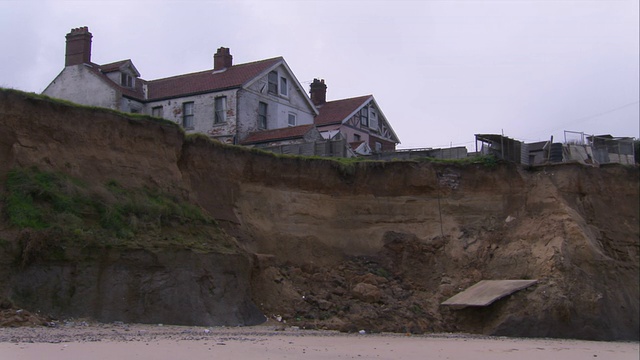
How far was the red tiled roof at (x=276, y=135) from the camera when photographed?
122 feet

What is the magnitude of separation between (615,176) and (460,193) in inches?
263

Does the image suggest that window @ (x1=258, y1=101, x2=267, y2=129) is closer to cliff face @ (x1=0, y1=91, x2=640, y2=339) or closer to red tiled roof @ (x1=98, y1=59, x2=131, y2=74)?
red tiled roof @ (x1=98, y1=59, x2=131, y2=74)

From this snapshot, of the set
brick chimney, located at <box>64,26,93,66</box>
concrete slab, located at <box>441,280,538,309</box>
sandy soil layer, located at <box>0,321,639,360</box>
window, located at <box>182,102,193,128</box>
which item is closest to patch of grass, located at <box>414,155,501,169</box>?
concrete slab, located at <box>441,280,538,309</box>

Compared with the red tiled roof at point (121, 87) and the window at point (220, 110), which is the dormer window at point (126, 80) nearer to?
the red tiled roof at point (121, 87)

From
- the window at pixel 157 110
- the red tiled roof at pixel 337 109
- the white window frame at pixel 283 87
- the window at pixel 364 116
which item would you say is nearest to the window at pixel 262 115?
the white window frame at pixel 283 87

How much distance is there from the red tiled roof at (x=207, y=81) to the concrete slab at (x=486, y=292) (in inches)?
682

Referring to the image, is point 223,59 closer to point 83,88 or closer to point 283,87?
point 283,87

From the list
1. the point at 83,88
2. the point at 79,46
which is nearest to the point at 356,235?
the point at 83,88

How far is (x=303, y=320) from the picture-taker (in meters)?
23.1

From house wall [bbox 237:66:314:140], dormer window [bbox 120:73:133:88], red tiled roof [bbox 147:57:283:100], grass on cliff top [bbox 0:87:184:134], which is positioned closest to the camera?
grass on cliff top [bbox 0:87:184:134]

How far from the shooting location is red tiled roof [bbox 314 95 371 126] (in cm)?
4541

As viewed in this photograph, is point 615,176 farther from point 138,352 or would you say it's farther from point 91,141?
point 138,352

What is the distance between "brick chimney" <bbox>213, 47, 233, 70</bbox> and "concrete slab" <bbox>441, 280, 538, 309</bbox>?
2079 centimetres

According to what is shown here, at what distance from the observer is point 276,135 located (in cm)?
3778
